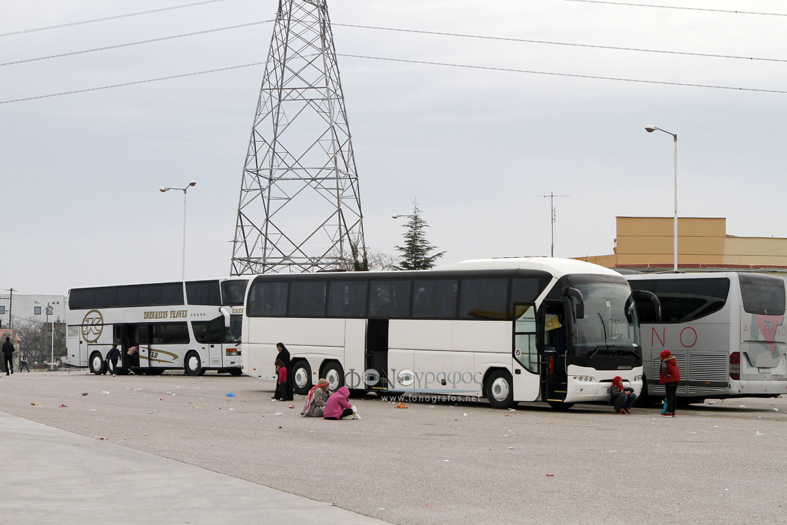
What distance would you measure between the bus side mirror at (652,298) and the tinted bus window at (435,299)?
14.1ft

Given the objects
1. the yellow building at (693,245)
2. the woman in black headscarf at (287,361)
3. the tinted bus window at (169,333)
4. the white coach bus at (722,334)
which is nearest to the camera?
the white coach bus at (722,334)

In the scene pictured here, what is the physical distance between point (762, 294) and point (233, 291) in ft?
75.1

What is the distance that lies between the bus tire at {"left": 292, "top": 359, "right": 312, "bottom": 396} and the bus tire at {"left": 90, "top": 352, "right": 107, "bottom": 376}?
768 inches

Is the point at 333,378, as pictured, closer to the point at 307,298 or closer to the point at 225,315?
the point at 307,298

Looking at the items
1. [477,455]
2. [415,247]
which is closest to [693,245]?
[415,247]

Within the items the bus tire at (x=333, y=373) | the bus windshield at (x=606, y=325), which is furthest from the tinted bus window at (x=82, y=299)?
the bus windshield at (x=606, y=325)

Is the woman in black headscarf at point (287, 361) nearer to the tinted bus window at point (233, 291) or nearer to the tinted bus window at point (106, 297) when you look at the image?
the tinted bus window at point (233, 291)

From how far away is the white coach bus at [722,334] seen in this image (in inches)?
877

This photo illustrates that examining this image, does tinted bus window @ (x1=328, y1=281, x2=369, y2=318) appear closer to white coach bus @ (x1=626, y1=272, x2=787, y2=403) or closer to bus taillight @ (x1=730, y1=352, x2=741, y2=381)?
white coach bus @ (x1=626, y1=272, x2=787, y2=403)

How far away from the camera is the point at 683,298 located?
23.2m

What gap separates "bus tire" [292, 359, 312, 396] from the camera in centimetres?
2600

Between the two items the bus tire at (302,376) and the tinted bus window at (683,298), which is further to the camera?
the bus tire at (302,376)

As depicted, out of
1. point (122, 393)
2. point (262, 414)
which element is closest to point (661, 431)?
point (262, 414)

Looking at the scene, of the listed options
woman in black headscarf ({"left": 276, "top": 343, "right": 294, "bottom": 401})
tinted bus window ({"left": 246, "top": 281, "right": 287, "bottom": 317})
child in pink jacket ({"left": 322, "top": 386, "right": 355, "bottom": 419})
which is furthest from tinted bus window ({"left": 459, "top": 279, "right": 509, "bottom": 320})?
tinted bus window ({"left": 246, "top": 281, "right": 287, "bottom": 317})
